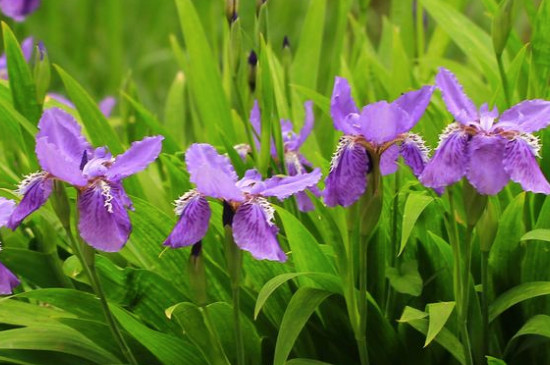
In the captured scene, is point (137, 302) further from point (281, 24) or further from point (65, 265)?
point (281, 24)

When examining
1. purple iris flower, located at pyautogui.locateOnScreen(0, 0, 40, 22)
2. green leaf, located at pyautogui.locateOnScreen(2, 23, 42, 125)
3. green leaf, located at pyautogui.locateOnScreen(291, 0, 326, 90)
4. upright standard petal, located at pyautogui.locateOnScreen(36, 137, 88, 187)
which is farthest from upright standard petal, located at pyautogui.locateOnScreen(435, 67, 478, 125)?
purple iris flower, located at pyautogui.locateOnScreen(0, 0, 40, 22)

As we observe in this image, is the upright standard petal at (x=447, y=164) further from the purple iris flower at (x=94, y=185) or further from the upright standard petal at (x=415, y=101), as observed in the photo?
the purple iris flower at (x=94, y=185)

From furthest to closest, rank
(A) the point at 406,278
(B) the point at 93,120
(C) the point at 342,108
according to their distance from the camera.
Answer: (B) the point at 93,120
(A) the point at 406,278
(C) the point at 342,108

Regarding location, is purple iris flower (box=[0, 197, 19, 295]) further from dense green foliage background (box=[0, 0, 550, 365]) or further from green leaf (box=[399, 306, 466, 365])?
green leaf (box=[399, 306, 466, 365])

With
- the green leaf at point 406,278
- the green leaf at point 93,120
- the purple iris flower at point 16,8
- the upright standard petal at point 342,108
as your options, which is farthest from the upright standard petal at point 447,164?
the purple iris flower at point 16,8

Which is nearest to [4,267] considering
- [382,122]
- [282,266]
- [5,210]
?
[5,210]

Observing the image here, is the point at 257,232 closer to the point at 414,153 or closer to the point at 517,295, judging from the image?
the point at 414,153
